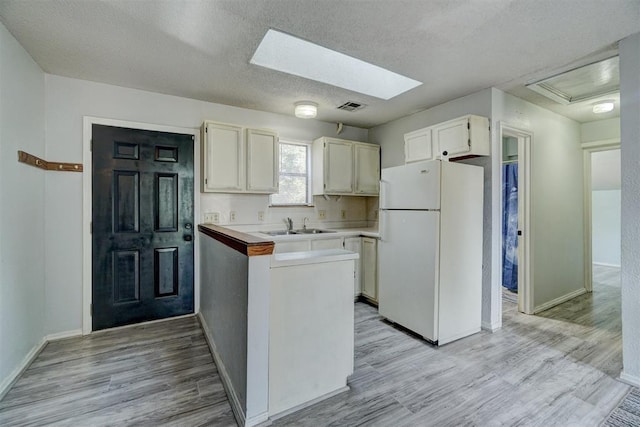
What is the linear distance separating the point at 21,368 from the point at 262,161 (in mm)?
2665

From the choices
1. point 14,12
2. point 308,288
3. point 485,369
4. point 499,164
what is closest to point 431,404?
point 485,369

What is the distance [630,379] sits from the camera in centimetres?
205

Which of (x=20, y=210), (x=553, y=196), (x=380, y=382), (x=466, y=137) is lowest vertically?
(x=380, y=382)

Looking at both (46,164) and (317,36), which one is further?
(46,164)

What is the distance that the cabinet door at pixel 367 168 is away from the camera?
4.12 m

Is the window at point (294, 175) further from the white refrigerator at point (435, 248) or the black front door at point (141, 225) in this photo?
the white refrigerator at point (435, 248)

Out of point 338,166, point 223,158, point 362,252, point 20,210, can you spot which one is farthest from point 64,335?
point 338,166

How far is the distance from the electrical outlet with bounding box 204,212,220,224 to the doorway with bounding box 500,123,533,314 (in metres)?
3.14

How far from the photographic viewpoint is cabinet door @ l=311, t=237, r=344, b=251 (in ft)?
11.2

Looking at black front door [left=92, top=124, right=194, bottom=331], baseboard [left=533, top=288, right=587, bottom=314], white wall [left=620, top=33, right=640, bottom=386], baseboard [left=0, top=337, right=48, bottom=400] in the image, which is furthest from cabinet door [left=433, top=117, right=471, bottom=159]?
baseboard [left=0, top=337, right=48, bottom=400]

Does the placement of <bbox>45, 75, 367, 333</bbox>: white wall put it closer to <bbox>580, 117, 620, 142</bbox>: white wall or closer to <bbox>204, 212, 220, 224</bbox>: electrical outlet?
<bbox>204, 212, 220, 224</bbox>: electrical outlet

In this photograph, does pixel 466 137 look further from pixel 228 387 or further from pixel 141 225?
pixel 141 225

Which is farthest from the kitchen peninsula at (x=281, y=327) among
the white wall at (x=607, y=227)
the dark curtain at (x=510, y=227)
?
the white wall at (x=607, y=227)

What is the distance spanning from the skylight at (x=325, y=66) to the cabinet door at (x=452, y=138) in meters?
0.53
